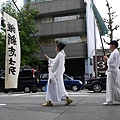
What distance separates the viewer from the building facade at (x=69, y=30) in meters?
32.0

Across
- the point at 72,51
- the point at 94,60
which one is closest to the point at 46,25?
the point at 72,51

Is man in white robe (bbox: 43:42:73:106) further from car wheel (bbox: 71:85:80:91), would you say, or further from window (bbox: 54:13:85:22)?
window (bbox: 54:13:85:22)

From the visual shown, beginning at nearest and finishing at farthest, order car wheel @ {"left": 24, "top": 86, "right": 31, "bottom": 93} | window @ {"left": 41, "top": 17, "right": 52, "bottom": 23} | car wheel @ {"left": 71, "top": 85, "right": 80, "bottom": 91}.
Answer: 1. car wheel @ {"left": 24, "top": 86, "right": 31, "bottom": 93}
2. car wheel @ {"left": 71, "top": 85, "right": 80, "bottom": 91}
3. window @ {"left": 41, "top": 17, "right": 52, "bottom": 23}

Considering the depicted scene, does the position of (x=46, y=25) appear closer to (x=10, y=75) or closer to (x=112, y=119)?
(x=10, y=75)

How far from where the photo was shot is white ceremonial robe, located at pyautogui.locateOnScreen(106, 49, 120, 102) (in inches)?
282

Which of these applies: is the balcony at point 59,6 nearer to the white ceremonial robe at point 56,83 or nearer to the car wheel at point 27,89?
the car wheel at point 27,89

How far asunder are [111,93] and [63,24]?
26.3 meters

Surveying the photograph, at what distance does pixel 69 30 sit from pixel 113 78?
25253 millimetres

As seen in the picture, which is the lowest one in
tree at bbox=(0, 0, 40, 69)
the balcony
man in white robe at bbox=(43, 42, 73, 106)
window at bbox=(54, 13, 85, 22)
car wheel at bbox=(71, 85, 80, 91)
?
car wheel at bbox=(71, 85, 80, 91)

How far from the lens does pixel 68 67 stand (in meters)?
33.7

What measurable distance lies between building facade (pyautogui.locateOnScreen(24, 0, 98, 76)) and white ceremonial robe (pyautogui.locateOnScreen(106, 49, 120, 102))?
24.4 metres

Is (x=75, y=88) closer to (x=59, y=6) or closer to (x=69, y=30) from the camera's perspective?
(x=69, y=30)

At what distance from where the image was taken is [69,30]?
32188mm

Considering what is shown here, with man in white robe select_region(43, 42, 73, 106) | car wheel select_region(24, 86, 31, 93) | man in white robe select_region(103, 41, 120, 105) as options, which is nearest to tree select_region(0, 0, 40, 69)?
car wheel select_region(24, 86, 31, 93)
